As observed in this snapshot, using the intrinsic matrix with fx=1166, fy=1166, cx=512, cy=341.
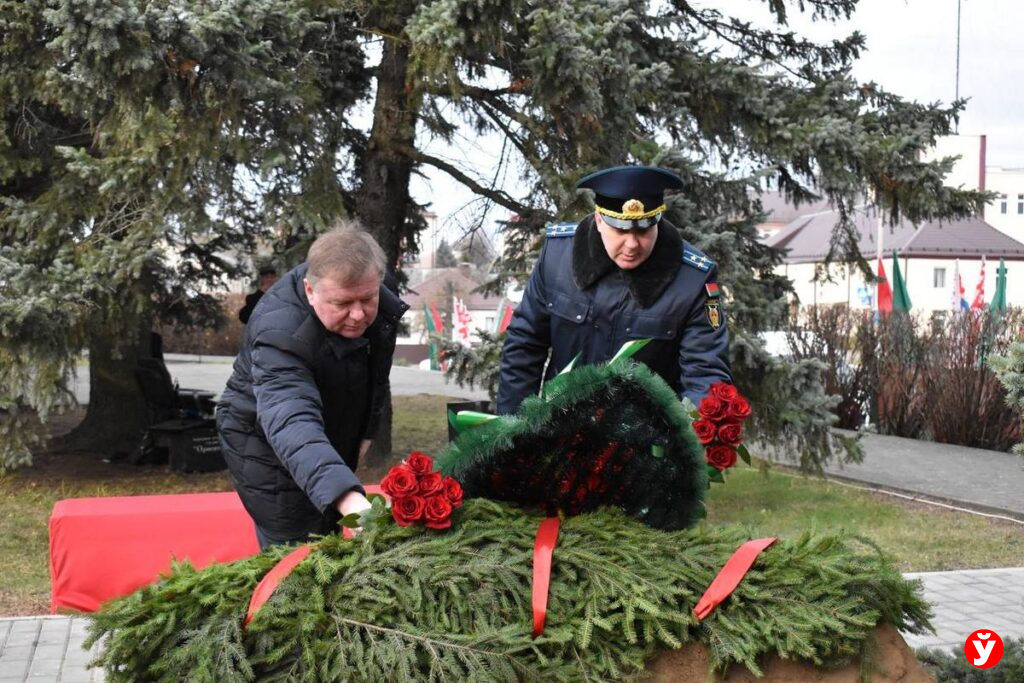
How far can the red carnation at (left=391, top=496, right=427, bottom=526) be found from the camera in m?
2.41

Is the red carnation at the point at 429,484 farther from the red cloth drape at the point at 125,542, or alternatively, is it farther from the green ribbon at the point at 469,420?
the red cloth drape at the point at 125,542

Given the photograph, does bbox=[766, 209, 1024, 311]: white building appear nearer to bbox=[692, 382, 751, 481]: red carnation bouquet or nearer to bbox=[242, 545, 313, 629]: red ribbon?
bbox=[692, 382, 751, 481]: red carnation bouquet

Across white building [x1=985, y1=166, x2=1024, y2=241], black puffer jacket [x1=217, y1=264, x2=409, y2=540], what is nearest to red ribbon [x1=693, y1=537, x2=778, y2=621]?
black puffer jacket [x1=217, y1=264, x2=409, y2=540]

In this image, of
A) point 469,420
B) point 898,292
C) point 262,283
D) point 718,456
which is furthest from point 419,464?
point 898,292

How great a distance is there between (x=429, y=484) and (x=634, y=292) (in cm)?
130

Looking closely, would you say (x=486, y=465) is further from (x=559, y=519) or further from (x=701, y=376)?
(x=701, y=376)

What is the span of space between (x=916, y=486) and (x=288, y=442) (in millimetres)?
9580

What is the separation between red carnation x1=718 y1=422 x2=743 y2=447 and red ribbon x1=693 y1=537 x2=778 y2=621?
1.16 feet

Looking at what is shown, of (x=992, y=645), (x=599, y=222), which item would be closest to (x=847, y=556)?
(x=599, y=222)

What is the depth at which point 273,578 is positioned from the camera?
2.34 metres

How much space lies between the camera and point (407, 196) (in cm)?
1120

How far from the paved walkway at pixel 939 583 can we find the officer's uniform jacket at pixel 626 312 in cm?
106

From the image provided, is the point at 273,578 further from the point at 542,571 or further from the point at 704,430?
the point at 704,430

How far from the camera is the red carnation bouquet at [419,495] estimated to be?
2412 mm
